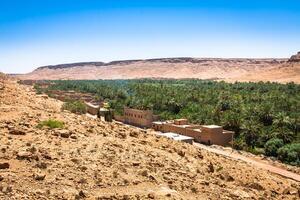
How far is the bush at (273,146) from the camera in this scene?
4347 centimetres

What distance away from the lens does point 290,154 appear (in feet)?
134

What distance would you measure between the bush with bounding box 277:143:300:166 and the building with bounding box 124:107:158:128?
21.0 m

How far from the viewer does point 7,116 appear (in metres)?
15.9

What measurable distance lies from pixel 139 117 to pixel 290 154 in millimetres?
25695

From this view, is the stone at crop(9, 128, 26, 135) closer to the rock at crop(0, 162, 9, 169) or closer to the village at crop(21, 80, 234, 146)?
the rock at crop(0, 162, 9, 169)

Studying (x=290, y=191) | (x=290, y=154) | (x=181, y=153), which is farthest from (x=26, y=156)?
(x=290, y=154)

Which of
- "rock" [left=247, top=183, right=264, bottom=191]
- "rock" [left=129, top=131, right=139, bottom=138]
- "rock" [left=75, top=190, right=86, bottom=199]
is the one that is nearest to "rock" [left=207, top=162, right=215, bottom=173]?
"rock" [left=247, top=183, right=264, bottom=191]

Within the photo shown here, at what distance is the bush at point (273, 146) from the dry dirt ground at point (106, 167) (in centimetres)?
2558

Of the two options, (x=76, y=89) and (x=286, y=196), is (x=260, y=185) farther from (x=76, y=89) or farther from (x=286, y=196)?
(x=76, y=89)

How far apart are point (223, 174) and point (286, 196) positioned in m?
3.22

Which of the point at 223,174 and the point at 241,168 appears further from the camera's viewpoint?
the point at 241,168

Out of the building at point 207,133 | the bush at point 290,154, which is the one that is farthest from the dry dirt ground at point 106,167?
the building at point 207,133

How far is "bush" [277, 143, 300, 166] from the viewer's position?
133ft

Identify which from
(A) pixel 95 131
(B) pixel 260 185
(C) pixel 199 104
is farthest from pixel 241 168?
(C) pixel 199 104
